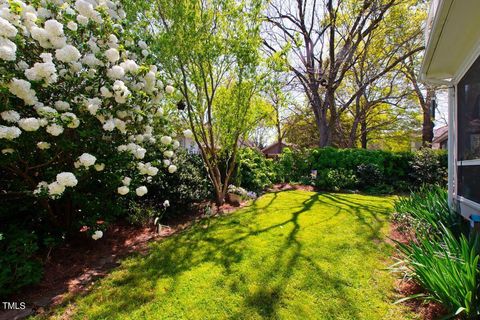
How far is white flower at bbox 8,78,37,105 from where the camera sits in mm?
2436

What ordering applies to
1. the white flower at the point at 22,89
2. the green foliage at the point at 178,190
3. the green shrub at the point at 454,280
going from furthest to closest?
the green foliage at the point at 178,190, the white flower at the point at 22,89, the green shrub at the point at 454,280

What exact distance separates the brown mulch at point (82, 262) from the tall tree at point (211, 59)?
7.20ft

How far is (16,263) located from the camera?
272cm

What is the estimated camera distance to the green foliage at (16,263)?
2.62 metres

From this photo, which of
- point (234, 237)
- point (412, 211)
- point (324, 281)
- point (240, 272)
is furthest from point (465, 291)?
point (234, 237)

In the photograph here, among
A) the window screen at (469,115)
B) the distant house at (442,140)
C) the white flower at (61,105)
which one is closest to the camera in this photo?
the white flower at (61,105)

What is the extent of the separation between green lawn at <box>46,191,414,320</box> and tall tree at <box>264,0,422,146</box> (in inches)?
352

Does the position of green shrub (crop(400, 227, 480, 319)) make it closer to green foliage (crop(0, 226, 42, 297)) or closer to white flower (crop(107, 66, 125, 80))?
white flower (crop(107, 66, 125, 80))

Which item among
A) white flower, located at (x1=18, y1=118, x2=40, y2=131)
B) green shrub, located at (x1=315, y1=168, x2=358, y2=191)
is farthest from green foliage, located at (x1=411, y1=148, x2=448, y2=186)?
white flower, located at (x1=18, y1=118, x2=40, y2=131)

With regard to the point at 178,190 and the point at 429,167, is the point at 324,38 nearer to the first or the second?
the point at 429,167

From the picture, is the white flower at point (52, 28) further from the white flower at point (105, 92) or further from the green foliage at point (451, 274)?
the green foliage at point (451, 274)

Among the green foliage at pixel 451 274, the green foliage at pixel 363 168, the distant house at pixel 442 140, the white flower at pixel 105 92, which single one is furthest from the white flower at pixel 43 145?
the distant house at pixel 442 140

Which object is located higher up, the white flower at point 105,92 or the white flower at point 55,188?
the white flower at point 105,92

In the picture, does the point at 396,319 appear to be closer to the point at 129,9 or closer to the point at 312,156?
the point at 129,9
